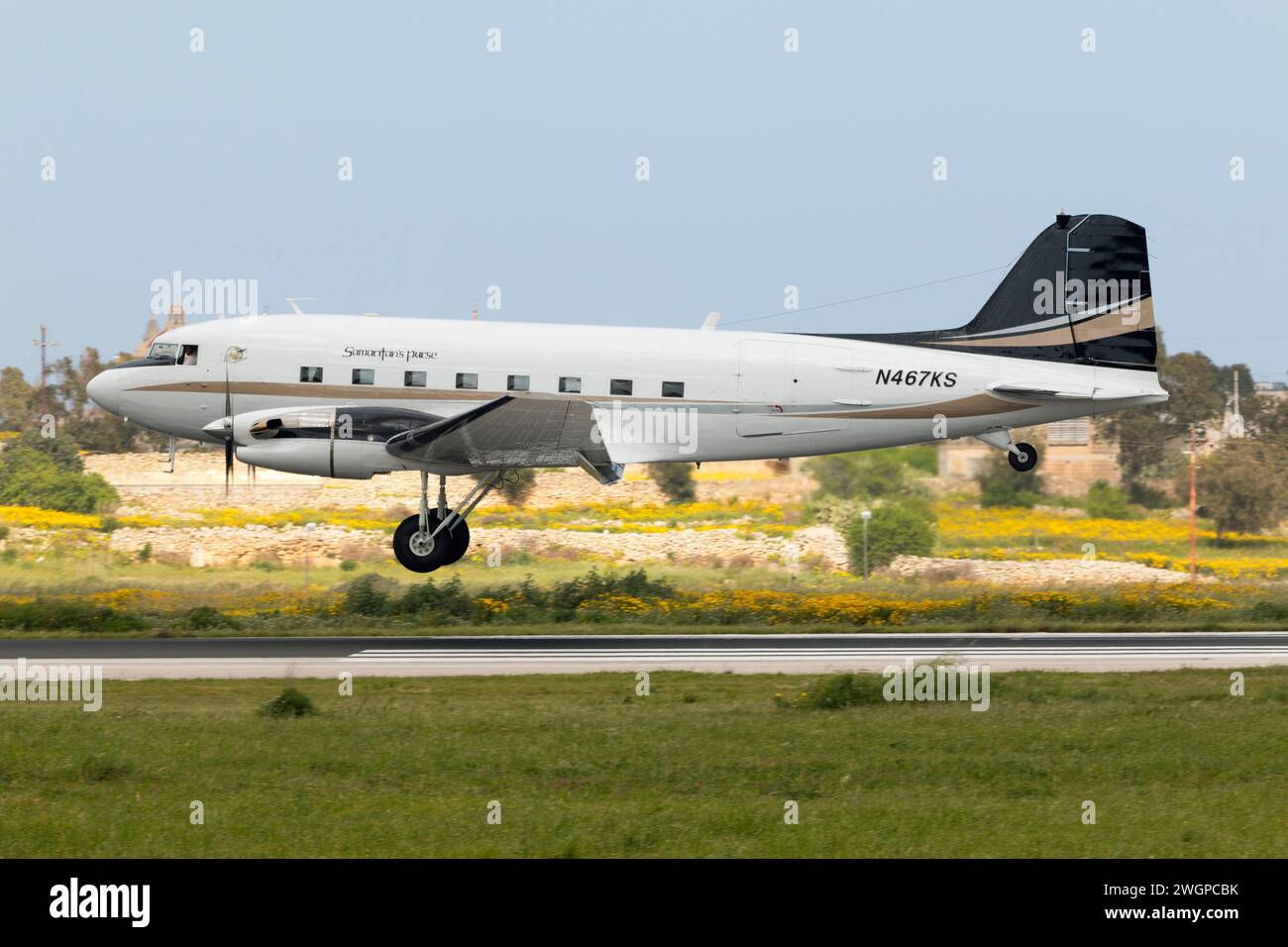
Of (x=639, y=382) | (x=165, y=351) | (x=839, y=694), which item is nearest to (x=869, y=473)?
(x=639, y=382)

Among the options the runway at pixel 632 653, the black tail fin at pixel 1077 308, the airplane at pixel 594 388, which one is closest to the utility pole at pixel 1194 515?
the black tail fin at pixel 1077 308

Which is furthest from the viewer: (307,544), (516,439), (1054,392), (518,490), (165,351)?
(518,490)

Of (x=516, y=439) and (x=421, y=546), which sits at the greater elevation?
(x=516, y=439)

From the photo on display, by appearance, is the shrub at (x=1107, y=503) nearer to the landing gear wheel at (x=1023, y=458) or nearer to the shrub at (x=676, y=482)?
the landing gear wheel at (x=1023, y=458)

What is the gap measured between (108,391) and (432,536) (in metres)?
8.19

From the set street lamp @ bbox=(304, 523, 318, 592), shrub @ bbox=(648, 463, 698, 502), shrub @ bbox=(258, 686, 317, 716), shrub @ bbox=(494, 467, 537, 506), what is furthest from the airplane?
shrub @ bbox=(494, 467, 537, 506)

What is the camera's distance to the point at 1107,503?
45938 millimetres

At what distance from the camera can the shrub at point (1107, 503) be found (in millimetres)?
45719

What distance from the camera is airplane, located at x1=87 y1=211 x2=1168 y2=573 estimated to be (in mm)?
30141

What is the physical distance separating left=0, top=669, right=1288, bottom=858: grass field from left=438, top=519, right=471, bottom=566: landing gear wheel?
10.8 meters

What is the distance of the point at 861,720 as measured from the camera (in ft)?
59.7

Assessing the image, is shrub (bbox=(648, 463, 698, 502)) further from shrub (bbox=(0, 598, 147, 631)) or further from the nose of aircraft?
shrub (bbox=(0, 598, 147, 631))

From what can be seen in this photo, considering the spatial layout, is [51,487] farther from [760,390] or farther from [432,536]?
[760,390]
